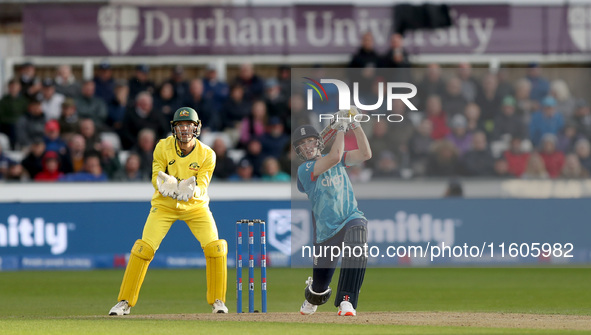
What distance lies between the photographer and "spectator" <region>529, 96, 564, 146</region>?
792 inches

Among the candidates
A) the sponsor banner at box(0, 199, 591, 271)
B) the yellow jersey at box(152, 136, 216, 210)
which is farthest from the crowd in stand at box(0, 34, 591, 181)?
the yellow jersey at box(152, 136, 216, 210)

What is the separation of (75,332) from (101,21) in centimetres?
1425

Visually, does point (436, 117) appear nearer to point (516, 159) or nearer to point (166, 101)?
point (516, 159)

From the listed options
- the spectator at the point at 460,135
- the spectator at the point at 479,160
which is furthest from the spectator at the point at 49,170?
the spectator at the point at 479,160

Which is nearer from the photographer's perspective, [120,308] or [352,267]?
[352,267]

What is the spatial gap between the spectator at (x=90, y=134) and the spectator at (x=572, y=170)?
8268mm

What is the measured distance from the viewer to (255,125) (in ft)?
69.4

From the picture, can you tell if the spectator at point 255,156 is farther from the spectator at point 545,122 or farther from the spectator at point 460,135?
the spectator at point 545,122

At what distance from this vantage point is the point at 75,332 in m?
10.3

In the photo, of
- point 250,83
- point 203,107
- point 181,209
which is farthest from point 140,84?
point 181,209

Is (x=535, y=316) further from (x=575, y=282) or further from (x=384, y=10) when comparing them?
(x=384, y=10)

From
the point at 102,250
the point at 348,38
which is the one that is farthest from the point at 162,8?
the point at 102,250

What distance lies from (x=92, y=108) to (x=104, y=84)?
0.89 meters

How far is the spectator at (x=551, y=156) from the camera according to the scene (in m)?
19.5
